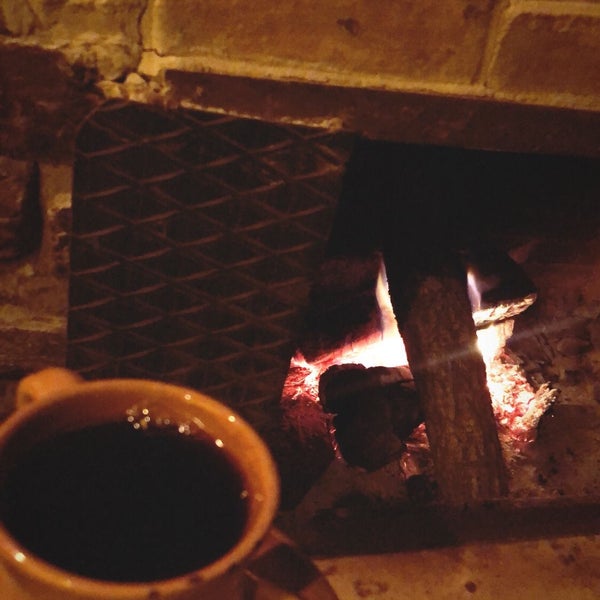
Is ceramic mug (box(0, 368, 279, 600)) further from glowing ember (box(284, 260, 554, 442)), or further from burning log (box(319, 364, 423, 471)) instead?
glowing ember (box(284, 260, 554, 442))

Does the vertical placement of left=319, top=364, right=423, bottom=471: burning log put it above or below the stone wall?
below

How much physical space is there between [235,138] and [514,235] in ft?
3.03

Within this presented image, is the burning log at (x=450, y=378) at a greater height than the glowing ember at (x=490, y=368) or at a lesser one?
greater

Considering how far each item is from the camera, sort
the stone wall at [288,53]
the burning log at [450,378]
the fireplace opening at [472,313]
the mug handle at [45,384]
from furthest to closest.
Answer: the fireplace opening at [472,313] < the burning log at [450,378] < the stone wall at [288,53] < the mug handle at [45,384]

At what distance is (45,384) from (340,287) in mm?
1269

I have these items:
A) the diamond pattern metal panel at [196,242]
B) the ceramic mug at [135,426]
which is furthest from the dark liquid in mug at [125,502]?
the diamond pattern metal panel at [196,242]

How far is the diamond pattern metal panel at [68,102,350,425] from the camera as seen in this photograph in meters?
1.21

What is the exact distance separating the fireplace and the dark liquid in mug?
598 mm

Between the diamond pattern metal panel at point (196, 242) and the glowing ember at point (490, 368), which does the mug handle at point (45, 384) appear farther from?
the glowing ember at point (490, 368)

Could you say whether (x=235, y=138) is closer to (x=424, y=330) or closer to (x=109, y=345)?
(x=109, y=345)

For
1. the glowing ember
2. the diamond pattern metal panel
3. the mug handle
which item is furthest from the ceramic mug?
the glowing ember

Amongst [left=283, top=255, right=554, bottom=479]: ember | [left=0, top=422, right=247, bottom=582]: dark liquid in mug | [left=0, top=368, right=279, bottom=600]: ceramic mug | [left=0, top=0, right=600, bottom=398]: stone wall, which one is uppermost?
[left=0, top=0, right=600, bottom=398]: stone wall

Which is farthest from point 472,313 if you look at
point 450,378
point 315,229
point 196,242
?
point 196,242

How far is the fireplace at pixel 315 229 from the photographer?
1.17 meters
